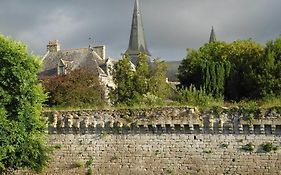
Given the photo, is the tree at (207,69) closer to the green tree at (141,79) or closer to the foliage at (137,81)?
the foliage at (137,81)

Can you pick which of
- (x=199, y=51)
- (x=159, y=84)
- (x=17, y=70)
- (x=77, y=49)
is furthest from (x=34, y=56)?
(x=77, y=49)

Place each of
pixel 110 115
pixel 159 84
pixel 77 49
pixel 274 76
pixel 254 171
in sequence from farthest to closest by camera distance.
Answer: pixel 77 49
pixel 159 84
pixel 274 76
pixel 110 115
pixel 254 171

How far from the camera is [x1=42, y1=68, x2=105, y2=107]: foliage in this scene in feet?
105

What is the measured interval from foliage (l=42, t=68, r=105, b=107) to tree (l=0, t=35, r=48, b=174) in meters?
9.69

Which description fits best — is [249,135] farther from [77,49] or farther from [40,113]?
[77,49]

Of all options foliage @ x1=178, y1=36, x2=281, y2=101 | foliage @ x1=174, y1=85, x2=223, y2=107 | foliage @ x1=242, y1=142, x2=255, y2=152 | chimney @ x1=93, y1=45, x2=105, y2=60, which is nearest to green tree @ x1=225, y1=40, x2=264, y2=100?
foliage @ x1=178, y1=36, x2=281, y2=101

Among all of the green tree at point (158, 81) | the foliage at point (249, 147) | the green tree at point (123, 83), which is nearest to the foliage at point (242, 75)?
the green tree at point (158, 81)

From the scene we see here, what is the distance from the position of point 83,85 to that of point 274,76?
12.4 metres

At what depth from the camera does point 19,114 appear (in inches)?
791

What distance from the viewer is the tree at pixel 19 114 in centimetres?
1983

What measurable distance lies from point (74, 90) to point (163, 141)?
47.1 ft

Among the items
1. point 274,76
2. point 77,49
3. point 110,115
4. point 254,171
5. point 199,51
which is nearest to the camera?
point 254,171

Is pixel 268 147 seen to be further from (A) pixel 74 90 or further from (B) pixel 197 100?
(A) pixel 74 90

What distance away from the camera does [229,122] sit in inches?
732
